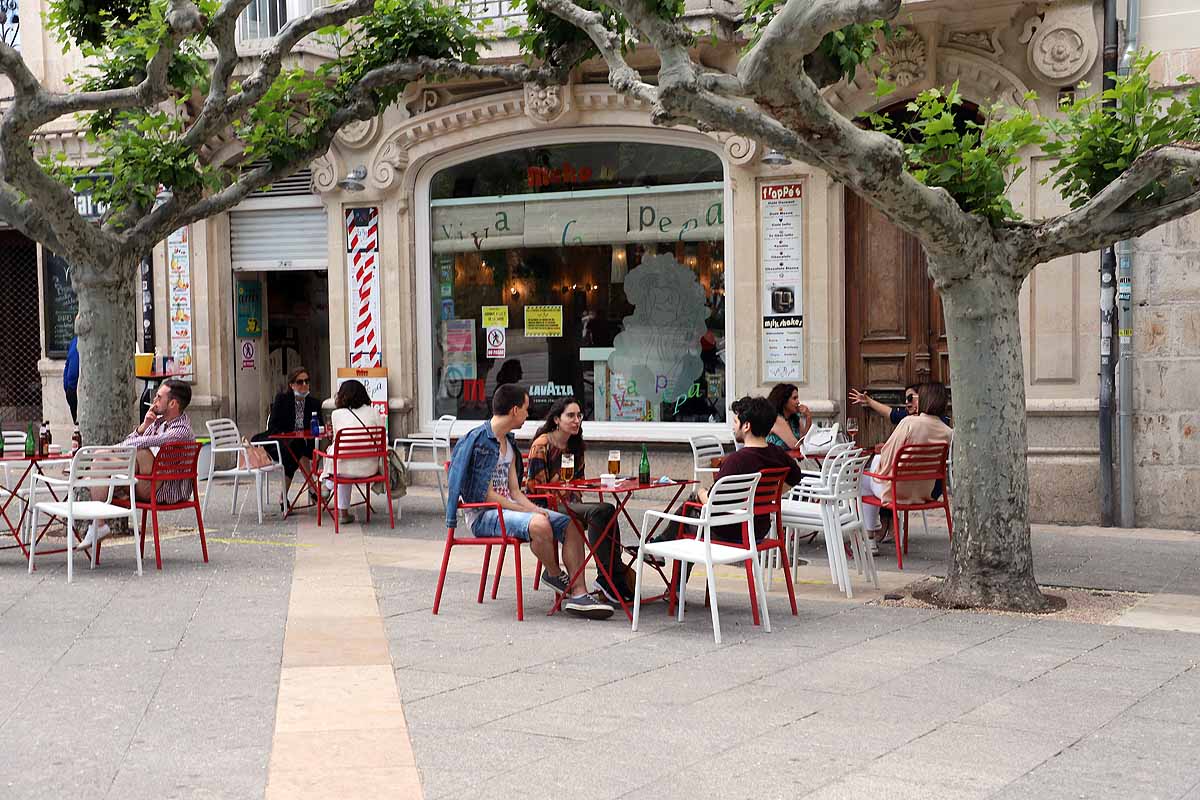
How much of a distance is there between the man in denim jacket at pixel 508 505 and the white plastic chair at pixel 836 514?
1.45 meters

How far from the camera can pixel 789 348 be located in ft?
44.9

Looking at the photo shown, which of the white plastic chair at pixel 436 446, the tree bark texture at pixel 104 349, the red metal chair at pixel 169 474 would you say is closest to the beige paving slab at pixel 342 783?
the red metal chair at pixel 169 474

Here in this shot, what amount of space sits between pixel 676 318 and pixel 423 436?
3097mm

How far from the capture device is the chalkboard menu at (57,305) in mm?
17438

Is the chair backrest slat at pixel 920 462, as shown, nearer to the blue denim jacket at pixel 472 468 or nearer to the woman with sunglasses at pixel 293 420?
the blue denim jacket at pixel 472 468

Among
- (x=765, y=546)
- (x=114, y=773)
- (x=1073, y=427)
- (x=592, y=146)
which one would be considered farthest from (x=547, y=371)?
(x=114, y=773)

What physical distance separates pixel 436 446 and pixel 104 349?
381 centimetres

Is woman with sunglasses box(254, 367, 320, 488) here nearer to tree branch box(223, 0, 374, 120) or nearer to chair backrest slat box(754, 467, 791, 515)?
tree branch box(223, 0, 374, 120)

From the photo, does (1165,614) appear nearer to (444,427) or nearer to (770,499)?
(770,499)

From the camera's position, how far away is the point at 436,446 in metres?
14.3

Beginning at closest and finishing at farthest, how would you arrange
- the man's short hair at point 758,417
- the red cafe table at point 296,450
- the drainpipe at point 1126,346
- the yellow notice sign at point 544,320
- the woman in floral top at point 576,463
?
the man's short hair at point 758,417
the woman in floral top at point 576,463
the drainpipe at point 1126,346
the red cafe table at point 296,450
the yellow notice sign at point 544,320

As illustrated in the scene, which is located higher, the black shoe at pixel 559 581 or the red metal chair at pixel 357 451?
the red metal chair at pixel 357 451

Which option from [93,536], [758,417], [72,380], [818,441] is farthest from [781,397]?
[72,380]

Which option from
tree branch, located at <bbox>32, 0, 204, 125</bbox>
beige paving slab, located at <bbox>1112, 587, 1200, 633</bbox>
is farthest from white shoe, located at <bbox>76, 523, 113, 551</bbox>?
beige paving slab, located at <bbox>1112, 587, 1200, 633</bbox>
